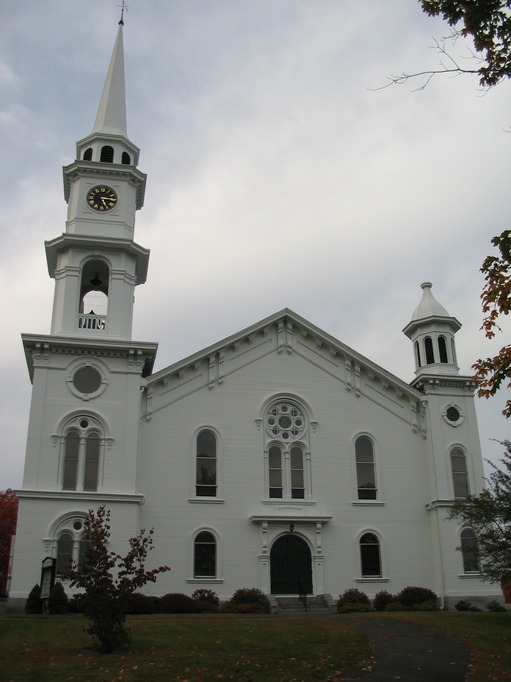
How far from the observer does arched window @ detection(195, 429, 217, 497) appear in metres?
33.0

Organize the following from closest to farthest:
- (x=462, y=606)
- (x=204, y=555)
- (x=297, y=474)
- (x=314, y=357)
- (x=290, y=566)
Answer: (x=462, y=606), (x=204, y=555), (x=290, y=566), (x=297, y=474), (x=314, y=357)

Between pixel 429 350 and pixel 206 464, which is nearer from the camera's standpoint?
pixel 206 464

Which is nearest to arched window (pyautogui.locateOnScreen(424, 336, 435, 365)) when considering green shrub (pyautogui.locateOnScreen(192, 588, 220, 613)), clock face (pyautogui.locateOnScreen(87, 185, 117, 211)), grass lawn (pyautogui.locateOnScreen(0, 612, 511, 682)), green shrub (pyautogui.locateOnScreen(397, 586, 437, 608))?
green shrub (pyautogui.locateOnScreen(397, 586, 437, 608))

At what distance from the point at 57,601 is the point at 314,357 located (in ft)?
53.4

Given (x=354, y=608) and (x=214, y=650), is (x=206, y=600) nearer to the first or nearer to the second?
(x=354, y=608)

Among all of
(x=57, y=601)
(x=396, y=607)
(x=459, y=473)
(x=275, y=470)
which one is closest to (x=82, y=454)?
(x=57, y=601)

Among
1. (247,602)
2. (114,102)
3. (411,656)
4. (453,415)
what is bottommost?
(411,656)

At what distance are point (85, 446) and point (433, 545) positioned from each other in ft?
53.4

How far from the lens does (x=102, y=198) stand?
36094mm

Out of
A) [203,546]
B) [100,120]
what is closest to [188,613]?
[203,546]

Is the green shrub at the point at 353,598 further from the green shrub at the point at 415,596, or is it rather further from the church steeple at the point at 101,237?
the church steeple at the point at 101,237

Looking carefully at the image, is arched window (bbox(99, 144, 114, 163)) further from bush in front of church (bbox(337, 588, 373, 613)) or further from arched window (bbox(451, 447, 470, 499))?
bush in front of church (bbox(337, 588, 373, 613))

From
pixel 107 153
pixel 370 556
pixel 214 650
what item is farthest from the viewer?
pixel 107 153

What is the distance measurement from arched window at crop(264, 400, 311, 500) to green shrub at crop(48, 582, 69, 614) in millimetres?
9991
